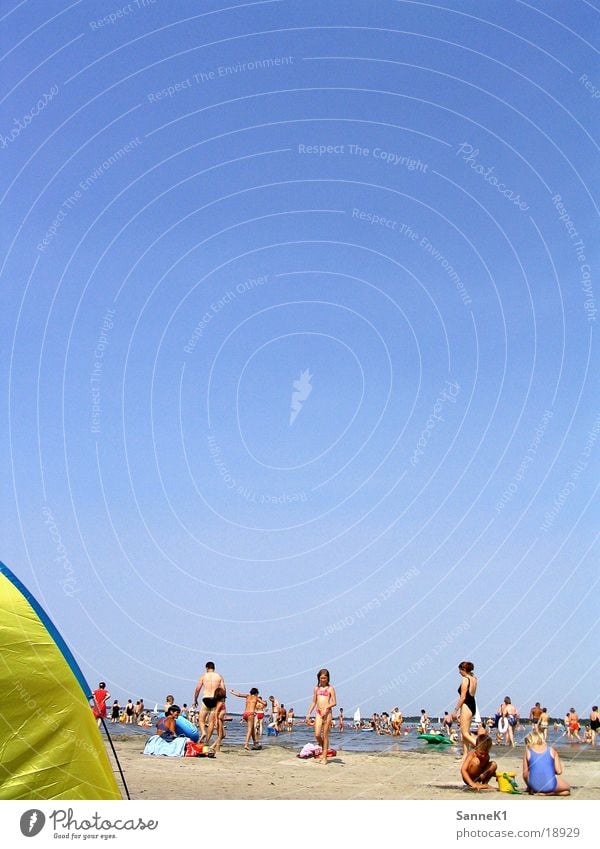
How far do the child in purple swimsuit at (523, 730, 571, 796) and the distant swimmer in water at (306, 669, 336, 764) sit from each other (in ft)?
14.4

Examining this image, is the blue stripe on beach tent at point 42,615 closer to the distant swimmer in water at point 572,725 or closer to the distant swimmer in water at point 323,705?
the distant swimmer in water at point 323,705

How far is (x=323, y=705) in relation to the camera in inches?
588

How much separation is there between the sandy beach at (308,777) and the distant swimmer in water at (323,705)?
472 millimetres

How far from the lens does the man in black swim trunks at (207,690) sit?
17.5 meters

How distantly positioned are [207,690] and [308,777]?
4.72m

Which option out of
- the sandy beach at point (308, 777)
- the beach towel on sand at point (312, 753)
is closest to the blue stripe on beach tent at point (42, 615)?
the sandy beach at point (308, 777)

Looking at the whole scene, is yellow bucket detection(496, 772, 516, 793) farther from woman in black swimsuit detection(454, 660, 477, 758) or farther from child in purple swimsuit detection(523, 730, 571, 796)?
woman in black swimsuit detection(454, 660, 477, 758)

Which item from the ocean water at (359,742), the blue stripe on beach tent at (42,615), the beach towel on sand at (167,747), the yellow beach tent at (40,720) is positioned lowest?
the ocean water at (359,742)

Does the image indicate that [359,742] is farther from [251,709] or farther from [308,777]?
[308,777]

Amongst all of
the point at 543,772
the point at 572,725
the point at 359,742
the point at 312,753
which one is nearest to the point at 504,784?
the point at 543,772

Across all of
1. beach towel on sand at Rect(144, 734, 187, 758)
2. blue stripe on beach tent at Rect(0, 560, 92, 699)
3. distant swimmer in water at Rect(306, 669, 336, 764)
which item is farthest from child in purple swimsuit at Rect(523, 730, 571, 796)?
beach towel on sand at Rect(144, 734, 187, 758)

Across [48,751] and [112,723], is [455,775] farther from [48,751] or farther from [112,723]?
[112,723]

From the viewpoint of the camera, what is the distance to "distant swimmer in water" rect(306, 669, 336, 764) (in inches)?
585
